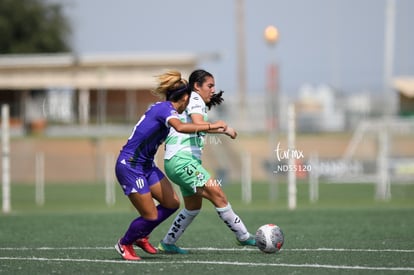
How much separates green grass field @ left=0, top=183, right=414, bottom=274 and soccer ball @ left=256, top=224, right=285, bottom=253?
4.1 inches

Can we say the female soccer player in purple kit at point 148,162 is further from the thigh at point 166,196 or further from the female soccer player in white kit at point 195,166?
the female soccer player in white kit at point 195,166

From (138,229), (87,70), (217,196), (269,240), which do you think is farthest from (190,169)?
(87,70)

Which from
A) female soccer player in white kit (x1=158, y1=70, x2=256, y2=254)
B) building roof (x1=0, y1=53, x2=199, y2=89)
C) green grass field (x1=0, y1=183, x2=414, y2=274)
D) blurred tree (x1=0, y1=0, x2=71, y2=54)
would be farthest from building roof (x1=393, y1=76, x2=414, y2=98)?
female soccer player in white kit (x1=158, y1=70, x2=256, y2=254)

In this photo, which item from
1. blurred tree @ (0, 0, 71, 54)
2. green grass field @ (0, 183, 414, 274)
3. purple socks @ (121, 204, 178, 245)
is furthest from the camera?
blurred tree @ (0, 0, 71, 54)

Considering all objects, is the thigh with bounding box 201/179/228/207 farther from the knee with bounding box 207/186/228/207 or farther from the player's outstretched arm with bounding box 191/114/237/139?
the player's outstretched arm with bounding box 191/114/237/139

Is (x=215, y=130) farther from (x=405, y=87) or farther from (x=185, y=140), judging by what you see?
(x=405, y=87)

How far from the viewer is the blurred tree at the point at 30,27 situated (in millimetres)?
64312

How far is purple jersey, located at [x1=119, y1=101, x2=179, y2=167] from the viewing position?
1104 cm

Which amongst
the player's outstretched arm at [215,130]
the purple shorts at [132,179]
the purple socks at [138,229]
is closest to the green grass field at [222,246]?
the purple socks at [138,229]

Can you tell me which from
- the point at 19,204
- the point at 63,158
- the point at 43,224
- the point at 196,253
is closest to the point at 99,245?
the point at 196,253

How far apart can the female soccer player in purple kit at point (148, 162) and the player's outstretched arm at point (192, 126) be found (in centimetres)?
4

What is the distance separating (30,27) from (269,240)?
5589 centimetres

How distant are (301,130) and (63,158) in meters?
13.2

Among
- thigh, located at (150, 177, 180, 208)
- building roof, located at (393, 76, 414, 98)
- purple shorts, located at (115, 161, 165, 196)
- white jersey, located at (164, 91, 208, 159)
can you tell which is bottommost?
building roof, located at (393, 76, 414, 98)
